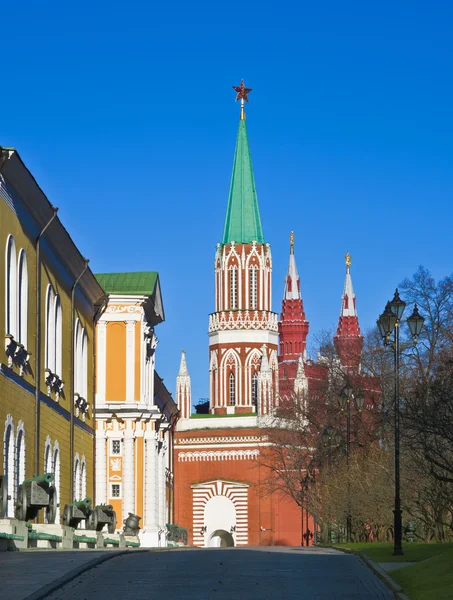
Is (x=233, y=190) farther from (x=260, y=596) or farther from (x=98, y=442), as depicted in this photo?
(x=260, y=596)

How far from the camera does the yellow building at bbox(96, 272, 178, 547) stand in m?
63.3

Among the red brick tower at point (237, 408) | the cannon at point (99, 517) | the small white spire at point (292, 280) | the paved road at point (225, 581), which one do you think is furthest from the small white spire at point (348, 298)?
the paved road at point (225, 581)

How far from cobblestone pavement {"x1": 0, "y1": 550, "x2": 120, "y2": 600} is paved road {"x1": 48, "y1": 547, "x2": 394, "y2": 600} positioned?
0.34m

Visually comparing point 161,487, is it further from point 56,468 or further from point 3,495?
point 3,495

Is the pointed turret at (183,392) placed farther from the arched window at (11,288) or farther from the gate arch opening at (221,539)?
the arched window at (11,288)

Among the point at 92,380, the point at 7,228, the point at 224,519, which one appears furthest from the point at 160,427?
the point at 224,519

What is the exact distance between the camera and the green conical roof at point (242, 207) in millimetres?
122625

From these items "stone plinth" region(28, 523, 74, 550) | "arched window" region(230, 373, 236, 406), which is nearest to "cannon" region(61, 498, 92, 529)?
"stone plinth" region(28, 523, 74, 550)

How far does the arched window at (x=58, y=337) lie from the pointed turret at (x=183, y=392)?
64729 mm

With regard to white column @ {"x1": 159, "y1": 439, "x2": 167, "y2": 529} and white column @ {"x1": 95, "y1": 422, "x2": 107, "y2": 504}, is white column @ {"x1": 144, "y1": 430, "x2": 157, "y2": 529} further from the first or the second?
white column @ {"x1": 159, "y1": 439, "x2": 167, "y2": 529}

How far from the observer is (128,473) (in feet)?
213

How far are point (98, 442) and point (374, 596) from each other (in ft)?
158

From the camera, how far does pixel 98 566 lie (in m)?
21.9

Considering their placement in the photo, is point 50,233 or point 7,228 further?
point 50,233
